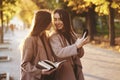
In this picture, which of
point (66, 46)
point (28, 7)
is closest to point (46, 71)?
point (66, 46)

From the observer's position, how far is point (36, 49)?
16.8 feet

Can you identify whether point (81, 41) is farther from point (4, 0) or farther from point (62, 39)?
point (4, 0)

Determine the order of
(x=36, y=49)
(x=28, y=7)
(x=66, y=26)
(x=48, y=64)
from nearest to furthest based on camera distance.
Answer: (x=48, y=64) → (x=36, y=49) → (x=66, y=26) → (x=28, y=7)

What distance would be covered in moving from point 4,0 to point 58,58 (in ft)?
93.9

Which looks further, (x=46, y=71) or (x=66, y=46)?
(x=66, y=46)

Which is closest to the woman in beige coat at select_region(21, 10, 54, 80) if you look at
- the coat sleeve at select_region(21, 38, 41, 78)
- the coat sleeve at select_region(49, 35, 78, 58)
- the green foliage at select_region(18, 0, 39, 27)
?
the coat sleeve at select_region(21, 38, 41, 78)

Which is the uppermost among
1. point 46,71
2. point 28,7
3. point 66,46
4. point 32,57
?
point 66,46

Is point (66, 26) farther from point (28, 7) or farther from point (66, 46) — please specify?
point (28, 7)

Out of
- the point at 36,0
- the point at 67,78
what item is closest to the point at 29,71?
the point at 67,78

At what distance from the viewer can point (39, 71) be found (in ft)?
16.6

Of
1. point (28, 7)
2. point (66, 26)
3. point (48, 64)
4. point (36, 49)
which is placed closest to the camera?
point (48, 64)

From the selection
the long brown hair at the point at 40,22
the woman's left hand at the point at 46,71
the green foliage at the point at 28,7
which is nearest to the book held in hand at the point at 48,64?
the woman's left hand at the point at 46,71

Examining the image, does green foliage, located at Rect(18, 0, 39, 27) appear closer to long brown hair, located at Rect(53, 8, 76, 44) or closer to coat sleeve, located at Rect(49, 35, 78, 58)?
long brown hair, located at Rect(53, 8, 76, 44)

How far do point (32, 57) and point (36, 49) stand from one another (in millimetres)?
107
